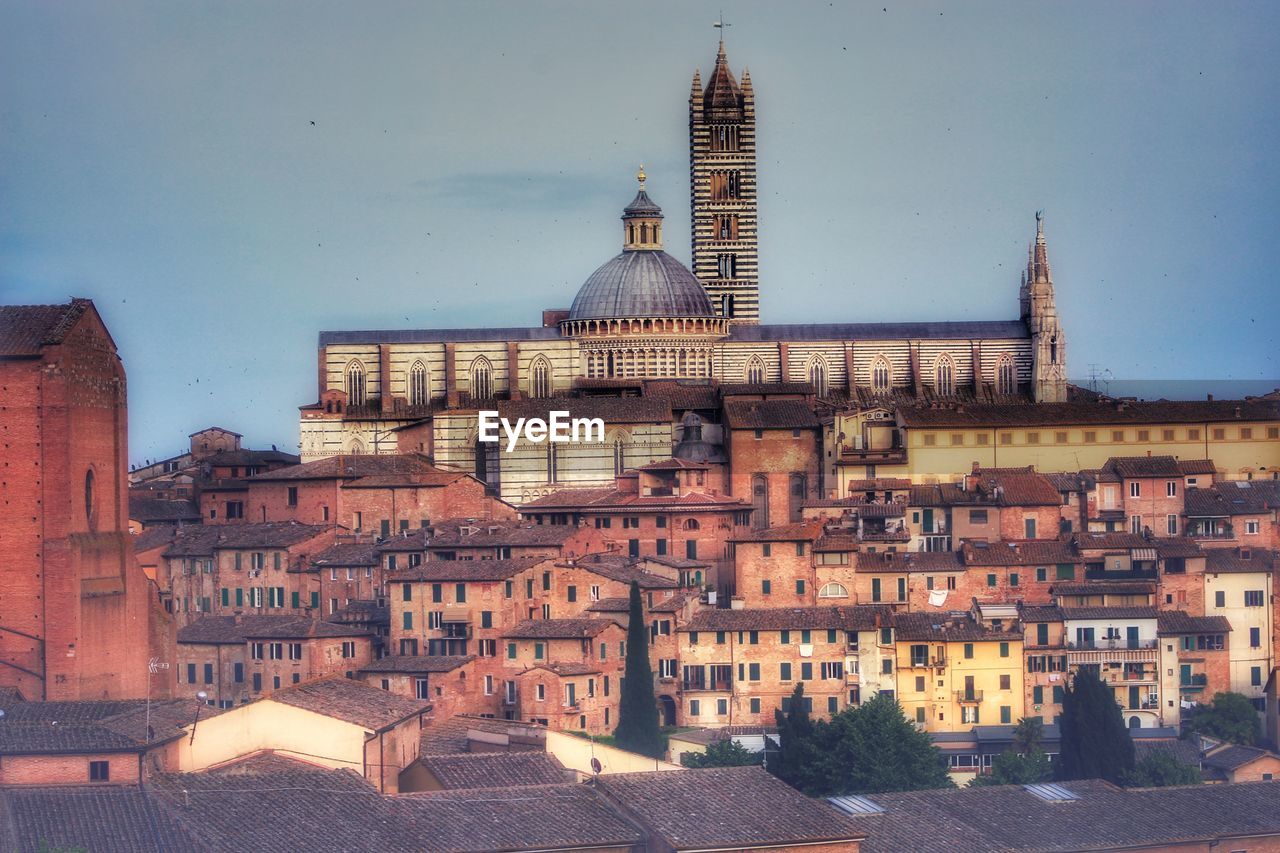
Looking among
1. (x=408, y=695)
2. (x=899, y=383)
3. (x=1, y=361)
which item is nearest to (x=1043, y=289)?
(x=899, y=383)

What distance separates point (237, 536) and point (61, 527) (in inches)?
344

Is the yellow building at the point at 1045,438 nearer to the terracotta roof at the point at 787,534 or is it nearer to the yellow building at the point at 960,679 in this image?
the terracotta roof at the point at 787,534

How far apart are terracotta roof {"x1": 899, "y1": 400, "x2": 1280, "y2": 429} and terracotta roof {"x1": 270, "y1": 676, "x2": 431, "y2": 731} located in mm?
16456

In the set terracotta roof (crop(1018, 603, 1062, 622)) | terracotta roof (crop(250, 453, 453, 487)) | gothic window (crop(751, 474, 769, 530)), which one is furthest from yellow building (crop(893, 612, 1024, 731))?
terracotta roof (crop(250, 453, 453, 487))

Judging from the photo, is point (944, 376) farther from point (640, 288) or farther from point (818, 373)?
point (640, 288)

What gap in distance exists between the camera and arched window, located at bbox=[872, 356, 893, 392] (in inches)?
2398

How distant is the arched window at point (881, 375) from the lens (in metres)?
60.9

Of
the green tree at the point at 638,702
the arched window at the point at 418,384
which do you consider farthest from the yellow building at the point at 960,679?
the arched window at the point at 418,384

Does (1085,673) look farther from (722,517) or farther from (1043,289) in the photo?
(1043,289)

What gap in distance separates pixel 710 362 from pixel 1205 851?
26.2 metres

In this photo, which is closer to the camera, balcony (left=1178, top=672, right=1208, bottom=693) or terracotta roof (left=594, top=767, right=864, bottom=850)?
terracotta roof (left=594, top=767, right=864, bottom=850)

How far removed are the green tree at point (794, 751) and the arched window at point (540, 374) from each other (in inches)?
748

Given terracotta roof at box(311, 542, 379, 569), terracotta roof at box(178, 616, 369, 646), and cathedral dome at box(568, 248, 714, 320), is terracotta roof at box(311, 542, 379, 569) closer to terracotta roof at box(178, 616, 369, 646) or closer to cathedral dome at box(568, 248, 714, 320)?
terracotta roof at box(178, 616, 369, 646)

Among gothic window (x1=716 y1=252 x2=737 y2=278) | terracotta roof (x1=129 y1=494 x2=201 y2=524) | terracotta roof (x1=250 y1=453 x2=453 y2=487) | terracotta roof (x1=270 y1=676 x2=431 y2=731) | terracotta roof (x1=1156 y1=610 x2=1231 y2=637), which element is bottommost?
terracotta roof (x1=270 y1=676 x2=431 y2=731)
